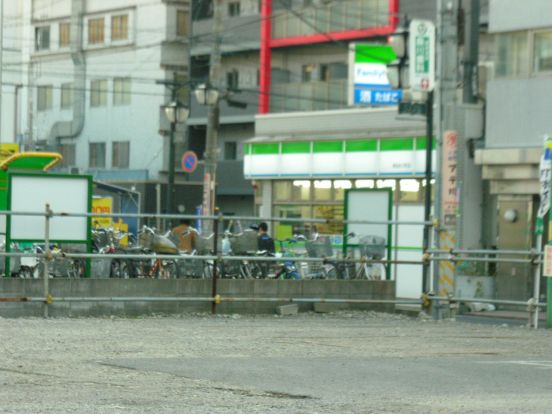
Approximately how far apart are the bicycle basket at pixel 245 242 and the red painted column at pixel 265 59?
31532mm

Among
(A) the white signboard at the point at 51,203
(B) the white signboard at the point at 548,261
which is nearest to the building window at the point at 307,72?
(A) the white signboard at the point at 51,203

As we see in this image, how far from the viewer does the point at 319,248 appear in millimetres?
23641

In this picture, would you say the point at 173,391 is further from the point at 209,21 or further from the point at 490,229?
the point at 209,21

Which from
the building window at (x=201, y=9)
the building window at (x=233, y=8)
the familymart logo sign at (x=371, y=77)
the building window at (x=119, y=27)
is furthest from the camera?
the building window at (x=119, y=27)

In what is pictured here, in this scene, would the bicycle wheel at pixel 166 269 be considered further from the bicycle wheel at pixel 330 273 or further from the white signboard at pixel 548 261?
the white signboard at pixel 548 261

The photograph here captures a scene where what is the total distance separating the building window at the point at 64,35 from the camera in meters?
69.4

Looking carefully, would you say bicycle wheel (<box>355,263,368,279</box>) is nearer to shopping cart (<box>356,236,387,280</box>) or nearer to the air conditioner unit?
shopping cart (<box>356,236,387,280</box>)

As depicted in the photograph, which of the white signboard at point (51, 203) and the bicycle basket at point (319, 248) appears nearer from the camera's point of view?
the white signboard at point (51, 203)

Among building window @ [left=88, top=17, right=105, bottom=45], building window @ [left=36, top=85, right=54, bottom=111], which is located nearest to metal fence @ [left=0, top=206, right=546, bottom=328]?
building window @ [left=88, top=17, right=105, bottom=45]

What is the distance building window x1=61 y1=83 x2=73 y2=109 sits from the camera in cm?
6875

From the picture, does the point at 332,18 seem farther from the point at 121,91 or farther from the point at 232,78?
the point at 121,91

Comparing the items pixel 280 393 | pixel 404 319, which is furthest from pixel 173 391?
pixel 404 319

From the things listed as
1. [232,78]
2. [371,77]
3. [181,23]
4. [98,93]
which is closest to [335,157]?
[371,77]

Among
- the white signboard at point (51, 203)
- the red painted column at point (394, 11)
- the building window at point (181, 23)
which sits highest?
the building window at point (181, 23)
